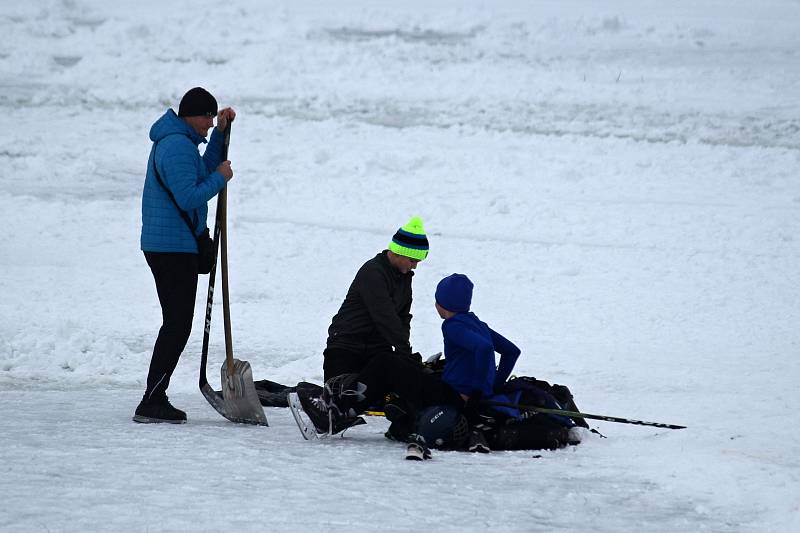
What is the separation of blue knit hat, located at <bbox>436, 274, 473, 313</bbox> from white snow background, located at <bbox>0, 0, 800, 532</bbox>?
2.59 feet

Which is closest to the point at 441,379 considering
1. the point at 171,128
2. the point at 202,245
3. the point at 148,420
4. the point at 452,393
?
the point at 452,393

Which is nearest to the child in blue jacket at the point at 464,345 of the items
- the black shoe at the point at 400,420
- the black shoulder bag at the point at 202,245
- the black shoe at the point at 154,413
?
the black shoe at the point at 400,420

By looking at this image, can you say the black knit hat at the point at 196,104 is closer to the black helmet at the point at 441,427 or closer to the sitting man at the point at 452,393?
the sitting man at the point at 452,393

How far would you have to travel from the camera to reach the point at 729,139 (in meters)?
14.1

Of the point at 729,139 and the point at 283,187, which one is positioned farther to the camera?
the point at 729,139

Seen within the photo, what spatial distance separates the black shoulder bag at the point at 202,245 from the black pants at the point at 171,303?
0.08 meters

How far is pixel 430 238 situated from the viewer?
37.2 feet

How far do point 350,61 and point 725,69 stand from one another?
5789mm

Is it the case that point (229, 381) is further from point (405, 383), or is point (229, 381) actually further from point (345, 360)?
point (405, 383)

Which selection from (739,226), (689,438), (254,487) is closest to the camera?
(254,487)

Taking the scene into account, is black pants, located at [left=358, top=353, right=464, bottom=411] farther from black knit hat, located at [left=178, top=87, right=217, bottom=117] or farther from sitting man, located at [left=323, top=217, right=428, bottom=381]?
black knit hat, located at [left=178, top=87, right=217, bottom=117]

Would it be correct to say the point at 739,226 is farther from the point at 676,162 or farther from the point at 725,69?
the point at 725,69

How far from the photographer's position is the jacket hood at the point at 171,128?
5.71 meters

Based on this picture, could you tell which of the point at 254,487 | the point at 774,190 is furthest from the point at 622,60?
the point at 254,487
